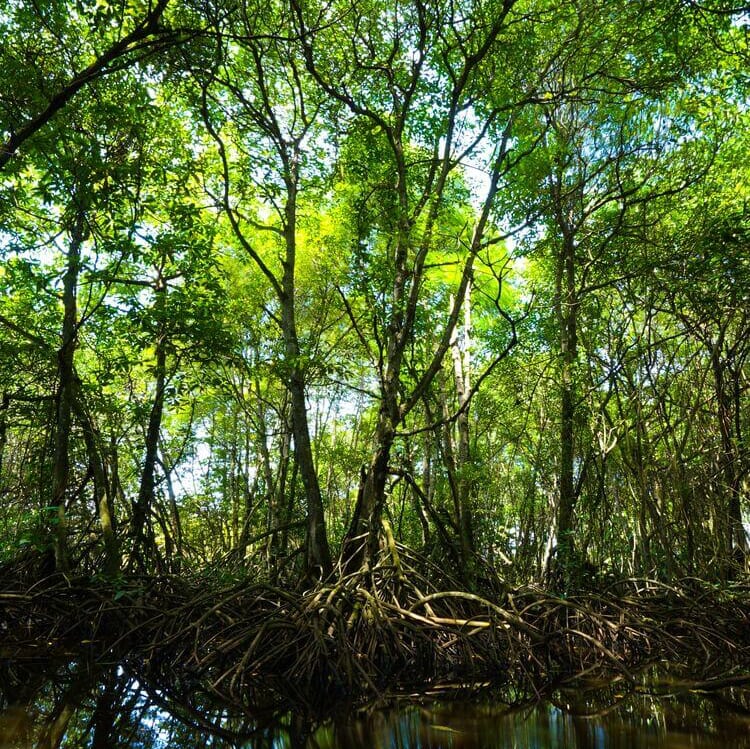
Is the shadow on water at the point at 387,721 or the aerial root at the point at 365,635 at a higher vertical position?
the aerial root at the point at 365,635

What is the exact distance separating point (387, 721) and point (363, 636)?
1.15 m

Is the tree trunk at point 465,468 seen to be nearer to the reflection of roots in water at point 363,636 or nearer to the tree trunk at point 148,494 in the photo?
the reflection of roots in water at point 363,636

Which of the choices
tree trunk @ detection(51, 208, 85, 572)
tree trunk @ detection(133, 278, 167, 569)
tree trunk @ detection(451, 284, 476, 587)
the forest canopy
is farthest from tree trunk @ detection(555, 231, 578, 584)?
tree trunk @ detection(51, 208, 85, 572)

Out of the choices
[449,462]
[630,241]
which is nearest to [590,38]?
[630,241]

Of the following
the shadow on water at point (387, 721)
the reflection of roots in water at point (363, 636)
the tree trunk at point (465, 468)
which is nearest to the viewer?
the shadow on water at point (387, 721)

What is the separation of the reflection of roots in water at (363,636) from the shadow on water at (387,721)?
0.23 m

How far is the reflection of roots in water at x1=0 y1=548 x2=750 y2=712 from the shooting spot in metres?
4.27

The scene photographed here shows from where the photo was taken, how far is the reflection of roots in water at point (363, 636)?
4.27m

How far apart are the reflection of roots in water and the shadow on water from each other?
23cm

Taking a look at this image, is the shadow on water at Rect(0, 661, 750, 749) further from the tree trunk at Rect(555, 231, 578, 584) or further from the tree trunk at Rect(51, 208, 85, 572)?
the tree trunk at Rect(555, 231, 578, 584)

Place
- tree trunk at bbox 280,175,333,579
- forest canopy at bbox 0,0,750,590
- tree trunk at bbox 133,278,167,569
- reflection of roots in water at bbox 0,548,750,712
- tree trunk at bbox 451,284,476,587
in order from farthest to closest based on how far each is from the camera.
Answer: tree trunk at bbox 133,278,167,569, tree trunk at bbox 451,284,476,587, tree trunk at bbox 280,175,333,579, forest canopy at bbox 0,0,750,590, reflection of roots in water at bbox 0,548,750,712

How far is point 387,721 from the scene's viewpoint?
350 centimetres

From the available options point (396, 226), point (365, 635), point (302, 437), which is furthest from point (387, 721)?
point (396, 226)

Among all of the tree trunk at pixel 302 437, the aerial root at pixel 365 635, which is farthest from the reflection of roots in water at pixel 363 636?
the tree trunk at pixel 302 437
